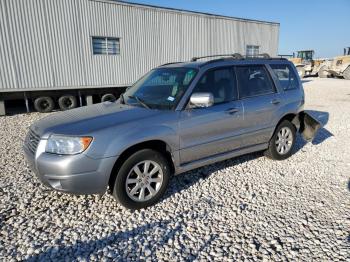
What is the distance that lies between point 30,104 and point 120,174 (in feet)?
34.7

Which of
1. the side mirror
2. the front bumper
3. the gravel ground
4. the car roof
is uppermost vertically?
the car roof

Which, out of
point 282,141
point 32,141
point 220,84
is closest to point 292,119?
point 282,141

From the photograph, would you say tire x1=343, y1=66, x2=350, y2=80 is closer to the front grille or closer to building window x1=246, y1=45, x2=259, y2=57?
building window x1=246, y1=45, x2=259, y2=57

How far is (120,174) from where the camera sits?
321 cm

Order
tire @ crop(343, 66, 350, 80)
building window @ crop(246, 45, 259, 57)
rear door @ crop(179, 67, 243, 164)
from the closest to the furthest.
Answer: rear door @ crop(179, 67, 243, 164) < building window @ crop(246, 45, 259, 57) < tire @ crop(343, 66, 350, 80)

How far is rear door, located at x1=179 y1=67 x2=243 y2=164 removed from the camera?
3672 millimetres

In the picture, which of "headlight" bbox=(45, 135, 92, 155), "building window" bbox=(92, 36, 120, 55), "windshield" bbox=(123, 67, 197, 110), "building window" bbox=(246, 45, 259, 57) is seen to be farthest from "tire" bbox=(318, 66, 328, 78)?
"headlight" bbox=(45, 135, 92, 155)

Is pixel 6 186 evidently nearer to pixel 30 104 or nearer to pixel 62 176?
pixel 62 176

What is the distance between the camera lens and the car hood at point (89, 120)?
312 centimetres

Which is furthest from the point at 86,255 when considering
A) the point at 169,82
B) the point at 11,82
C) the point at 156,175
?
the point at 11,82

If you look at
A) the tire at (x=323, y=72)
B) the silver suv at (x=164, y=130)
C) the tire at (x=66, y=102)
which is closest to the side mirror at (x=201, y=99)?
the silver suv at (x=164, y=130)

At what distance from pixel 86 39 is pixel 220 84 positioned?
8882 mm

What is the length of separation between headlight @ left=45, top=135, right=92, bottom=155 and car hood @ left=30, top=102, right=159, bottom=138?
2.7 inches

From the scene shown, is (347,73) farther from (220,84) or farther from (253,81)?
(220,84)
